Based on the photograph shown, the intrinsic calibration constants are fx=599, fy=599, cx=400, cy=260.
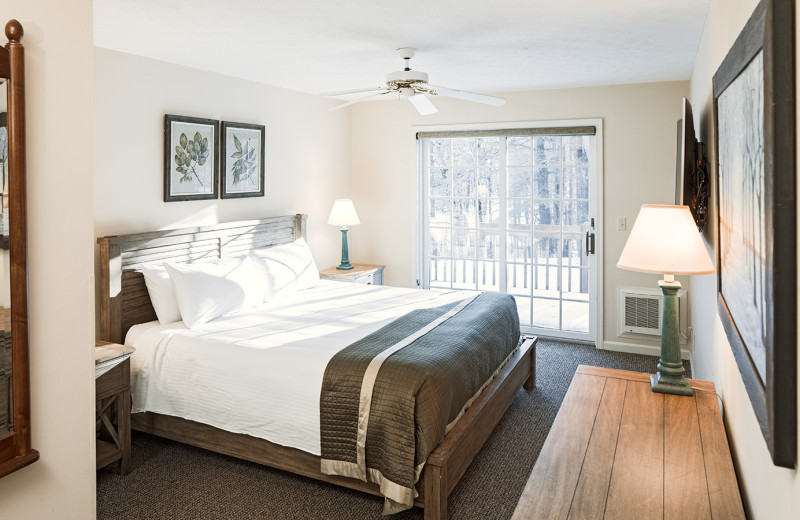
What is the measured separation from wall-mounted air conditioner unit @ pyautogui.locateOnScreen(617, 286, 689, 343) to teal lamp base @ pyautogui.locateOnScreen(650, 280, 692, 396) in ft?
10.0

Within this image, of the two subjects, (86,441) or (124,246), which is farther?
(124,246)

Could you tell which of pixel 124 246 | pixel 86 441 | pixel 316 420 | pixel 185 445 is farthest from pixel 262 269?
pixel 86 441

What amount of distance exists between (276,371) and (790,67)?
2561 mm

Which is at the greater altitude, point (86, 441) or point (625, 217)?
point (625, 217)

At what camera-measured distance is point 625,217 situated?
537 centimetres

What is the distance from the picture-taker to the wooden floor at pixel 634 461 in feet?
4.98

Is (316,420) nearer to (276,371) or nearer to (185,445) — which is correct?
(276,371)

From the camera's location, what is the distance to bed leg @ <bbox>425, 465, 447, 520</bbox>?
264 cm

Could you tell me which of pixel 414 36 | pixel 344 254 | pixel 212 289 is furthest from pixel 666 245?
pixel 344 254

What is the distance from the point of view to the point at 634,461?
1.76 metres

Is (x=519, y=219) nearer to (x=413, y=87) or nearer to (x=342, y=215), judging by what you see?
(x=342, y=215)

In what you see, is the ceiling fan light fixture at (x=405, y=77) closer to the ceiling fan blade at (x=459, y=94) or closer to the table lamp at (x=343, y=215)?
the ceiling fan blade at (x=459, y=94)

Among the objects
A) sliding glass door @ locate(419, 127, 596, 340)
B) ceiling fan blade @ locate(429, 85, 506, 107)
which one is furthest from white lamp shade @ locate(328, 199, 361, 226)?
ceiling fan blade @ locate(429, 85, 506, 107)

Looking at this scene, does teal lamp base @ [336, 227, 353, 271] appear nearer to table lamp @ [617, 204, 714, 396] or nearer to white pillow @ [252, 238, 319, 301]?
white pillow @ [252, 238, 319, 301]
